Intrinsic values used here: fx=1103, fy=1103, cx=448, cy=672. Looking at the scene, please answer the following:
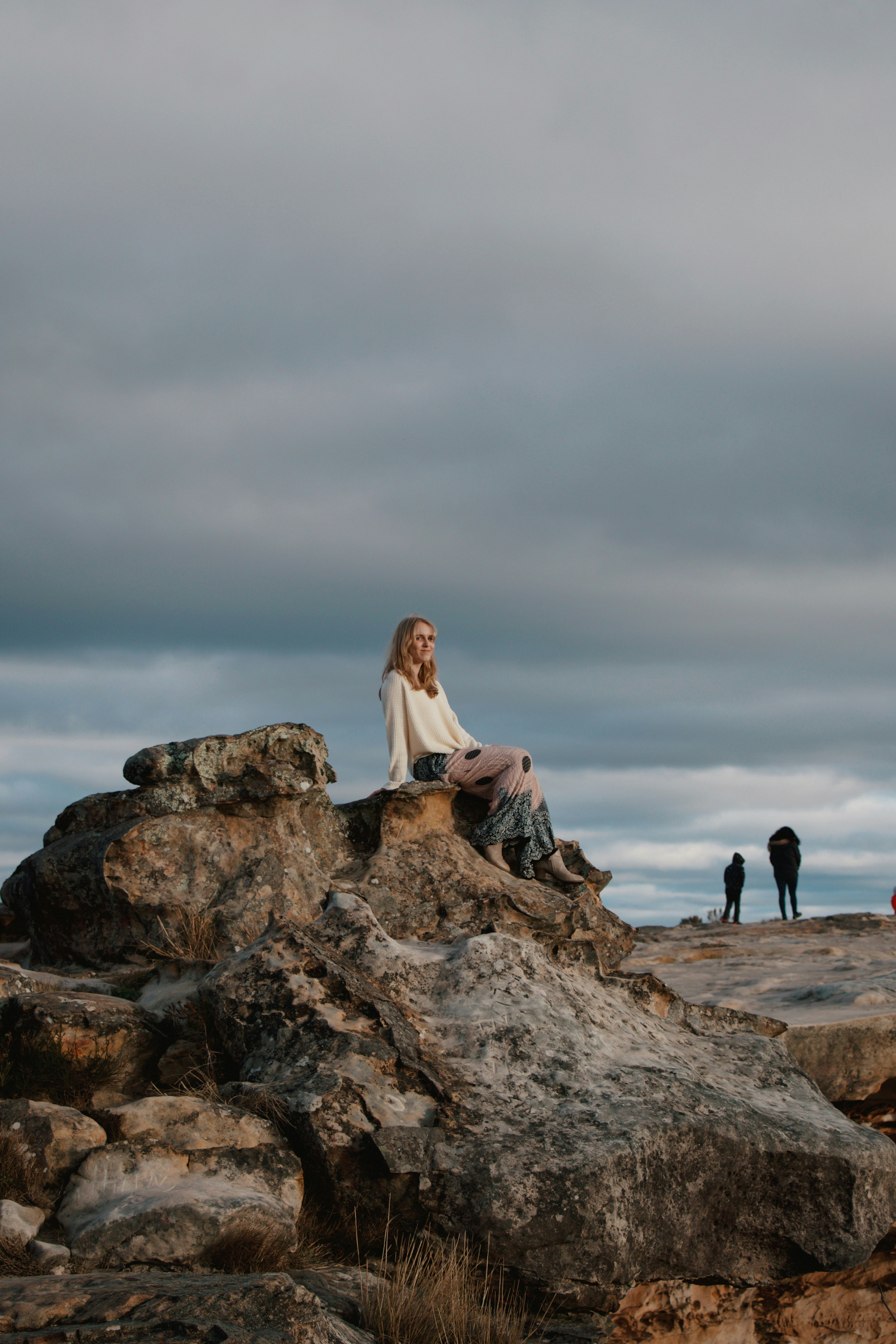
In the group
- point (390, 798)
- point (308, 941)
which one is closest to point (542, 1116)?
point (308, 941)

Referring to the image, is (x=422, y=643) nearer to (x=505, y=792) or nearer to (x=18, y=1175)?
(x=505, y=792)

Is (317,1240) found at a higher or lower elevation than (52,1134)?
lower

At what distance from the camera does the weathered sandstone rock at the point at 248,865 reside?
6621 millimetres

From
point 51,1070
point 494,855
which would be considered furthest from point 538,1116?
point 494,855

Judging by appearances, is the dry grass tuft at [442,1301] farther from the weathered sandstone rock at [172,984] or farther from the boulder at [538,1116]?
the weathered sandstone rock at [172,984]

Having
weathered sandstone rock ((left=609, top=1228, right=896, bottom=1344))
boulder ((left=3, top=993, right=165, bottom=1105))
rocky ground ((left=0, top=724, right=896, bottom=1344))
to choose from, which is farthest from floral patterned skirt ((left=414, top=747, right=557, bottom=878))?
boulder ((left=3, top=993, right=165, bottom=1105))

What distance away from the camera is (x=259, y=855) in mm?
6902

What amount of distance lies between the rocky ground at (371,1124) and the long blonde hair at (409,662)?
1.41 metres

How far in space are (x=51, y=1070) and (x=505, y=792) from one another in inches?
159

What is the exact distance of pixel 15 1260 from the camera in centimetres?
342

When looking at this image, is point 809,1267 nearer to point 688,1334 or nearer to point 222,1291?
point 688,1334

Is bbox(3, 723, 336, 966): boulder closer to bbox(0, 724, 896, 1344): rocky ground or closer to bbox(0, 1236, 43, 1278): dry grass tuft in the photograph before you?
bbox(0, 724, 896, 1344): rocky ground

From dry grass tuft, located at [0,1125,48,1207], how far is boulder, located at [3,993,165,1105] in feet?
2.33

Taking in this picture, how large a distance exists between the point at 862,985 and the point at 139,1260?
6.08 m
